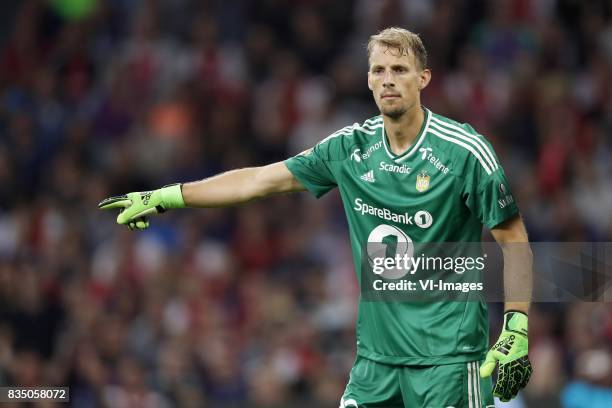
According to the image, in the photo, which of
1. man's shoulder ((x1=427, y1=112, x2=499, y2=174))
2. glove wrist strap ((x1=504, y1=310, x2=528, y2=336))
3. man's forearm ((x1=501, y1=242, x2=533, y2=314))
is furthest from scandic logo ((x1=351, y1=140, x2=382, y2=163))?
glove wrist strap ((x1=504, y1=310, x2=528, y2=336))

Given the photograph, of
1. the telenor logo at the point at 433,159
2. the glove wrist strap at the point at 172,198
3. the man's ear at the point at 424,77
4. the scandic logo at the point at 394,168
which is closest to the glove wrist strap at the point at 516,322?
the telenor logo at the point at 433,159

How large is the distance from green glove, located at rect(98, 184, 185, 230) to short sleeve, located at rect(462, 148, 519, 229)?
162 centimetres

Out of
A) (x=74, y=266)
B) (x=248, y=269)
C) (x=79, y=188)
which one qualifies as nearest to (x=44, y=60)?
(x=79, y=188)

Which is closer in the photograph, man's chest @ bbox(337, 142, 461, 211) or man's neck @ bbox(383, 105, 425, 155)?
man's chest @ bbox(337, 142, 461, 211)

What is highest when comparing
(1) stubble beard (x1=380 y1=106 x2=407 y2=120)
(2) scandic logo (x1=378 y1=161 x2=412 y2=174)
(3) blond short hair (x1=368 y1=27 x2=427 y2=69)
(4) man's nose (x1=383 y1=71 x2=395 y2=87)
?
(3) blond short hair (x1=368 y1=27 x2=427 y2=69)

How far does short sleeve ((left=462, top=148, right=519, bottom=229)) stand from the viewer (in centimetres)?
595

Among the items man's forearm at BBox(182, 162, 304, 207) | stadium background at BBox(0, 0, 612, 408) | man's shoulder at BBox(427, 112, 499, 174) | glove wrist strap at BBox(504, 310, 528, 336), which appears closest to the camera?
glove wrist strap at BBox(504, 310, 528, 336)

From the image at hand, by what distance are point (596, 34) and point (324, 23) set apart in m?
2.93

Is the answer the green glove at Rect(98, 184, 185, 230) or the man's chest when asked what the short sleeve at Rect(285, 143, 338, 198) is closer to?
the man's chest

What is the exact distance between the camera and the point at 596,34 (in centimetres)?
1266

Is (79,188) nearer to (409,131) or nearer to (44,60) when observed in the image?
(44,60)

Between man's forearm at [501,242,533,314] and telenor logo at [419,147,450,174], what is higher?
telenor logo at [419,147,450,174]

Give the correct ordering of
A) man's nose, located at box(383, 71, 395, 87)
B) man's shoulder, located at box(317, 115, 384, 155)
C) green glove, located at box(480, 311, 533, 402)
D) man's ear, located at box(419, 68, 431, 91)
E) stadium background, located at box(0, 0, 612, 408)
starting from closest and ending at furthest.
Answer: green glove, located at box(480, 311, 533, 402) < man's nose, located at box(383, 71, 395, 87) < man's ear, located at box(419, 68, 431, 91) < man's shoulder, located at box(317, 115, 384, 155) < stadium background, located at box(0, 0, 612, 408)

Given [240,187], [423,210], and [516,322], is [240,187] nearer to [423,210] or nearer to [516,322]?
[423,210]
